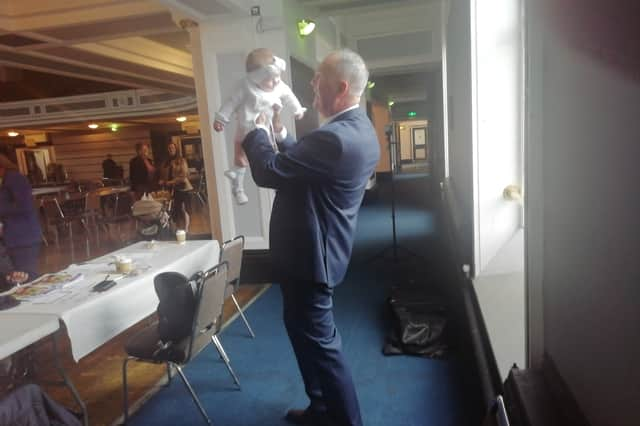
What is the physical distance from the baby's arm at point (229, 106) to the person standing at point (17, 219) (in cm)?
279

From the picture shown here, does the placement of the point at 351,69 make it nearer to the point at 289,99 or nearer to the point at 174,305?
the point at 289,99

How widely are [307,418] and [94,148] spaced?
1469cm

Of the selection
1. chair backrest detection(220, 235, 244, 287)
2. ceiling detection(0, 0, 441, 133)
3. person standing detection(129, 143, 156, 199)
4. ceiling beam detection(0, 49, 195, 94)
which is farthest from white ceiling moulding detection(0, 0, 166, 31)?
chair backrest detection(220, 235, 244, 287)

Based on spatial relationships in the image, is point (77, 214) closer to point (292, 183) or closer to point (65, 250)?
point (65, 250)

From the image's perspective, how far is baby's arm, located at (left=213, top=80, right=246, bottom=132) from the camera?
1.43m

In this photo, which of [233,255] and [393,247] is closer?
[233,255]

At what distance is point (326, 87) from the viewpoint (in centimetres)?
168

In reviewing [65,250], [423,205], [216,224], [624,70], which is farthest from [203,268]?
[423,205]

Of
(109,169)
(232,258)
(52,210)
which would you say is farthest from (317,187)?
Result: (109,169)

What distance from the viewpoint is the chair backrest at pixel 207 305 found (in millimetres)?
2102

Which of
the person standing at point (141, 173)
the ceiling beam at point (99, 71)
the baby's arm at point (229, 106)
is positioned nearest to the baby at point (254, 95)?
the baby's arm at point (229, 106)

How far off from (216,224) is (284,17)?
2110 millimetres

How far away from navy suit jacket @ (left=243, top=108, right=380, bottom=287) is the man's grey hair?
11 centimetres

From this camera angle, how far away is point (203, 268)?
3.45 meters
